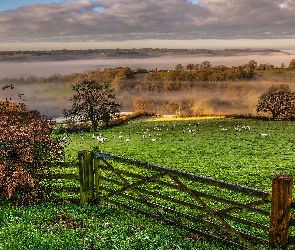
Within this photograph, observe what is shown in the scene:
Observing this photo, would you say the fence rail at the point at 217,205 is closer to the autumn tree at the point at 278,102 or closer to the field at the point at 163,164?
the field at the point at 163,164

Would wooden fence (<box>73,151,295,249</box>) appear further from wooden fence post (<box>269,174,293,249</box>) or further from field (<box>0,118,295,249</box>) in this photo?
field (<box>0,118,295,249</box>)

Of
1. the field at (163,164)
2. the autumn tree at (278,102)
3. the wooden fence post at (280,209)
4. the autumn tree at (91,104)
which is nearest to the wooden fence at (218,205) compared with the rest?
the wooden fence post at (280,209)

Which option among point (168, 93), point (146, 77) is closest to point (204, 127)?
point (168, 93)

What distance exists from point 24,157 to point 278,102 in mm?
68614

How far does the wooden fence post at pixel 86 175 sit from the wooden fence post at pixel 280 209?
624cm

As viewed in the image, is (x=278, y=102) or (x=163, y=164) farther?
(x=278, y=102)

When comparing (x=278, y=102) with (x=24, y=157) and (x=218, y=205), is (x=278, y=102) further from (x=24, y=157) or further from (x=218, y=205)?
(x=24, y=157)

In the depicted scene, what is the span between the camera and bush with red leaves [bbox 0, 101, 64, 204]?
39.7 feet

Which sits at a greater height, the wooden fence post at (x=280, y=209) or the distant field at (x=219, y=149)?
the wooden fence post at (x=280, y=209)

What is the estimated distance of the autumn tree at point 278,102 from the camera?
239 feet

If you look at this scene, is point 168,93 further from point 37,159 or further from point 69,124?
point 37,159

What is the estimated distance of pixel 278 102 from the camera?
73.4 metres

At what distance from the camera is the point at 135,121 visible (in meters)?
68.5

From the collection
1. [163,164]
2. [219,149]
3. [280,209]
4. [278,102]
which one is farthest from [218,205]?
[278,102]
